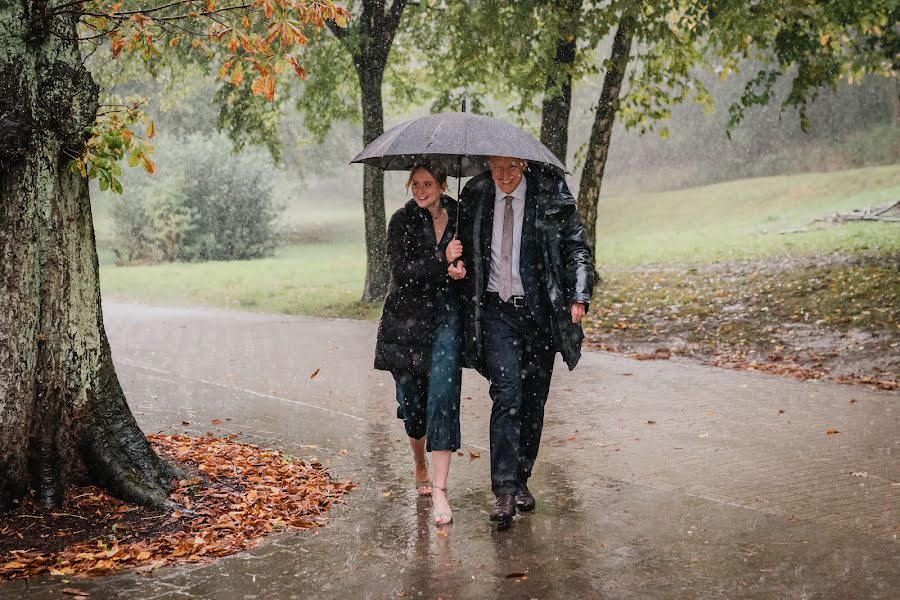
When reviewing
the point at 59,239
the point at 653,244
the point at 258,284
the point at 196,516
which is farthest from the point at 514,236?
the point at 653,244

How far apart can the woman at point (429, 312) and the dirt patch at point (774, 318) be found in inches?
236

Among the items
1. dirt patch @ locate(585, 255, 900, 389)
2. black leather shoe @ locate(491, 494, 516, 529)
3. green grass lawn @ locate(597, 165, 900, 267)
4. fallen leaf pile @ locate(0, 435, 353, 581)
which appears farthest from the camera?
green grass lawn @ locate(597, 165, 900, 267)

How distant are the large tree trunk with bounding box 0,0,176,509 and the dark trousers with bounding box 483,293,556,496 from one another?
1.83m

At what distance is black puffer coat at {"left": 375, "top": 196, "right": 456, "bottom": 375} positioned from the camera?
18.1 feet

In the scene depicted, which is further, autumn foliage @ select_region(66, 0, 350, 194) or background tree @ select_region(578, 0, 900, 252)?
background tree @ select_region(578, 0, 900, 252)

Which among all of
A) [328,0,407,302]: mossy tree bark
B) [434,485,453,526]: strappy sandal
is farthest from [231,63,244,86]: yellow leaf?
[328,0,407,302]: mossy tree bark

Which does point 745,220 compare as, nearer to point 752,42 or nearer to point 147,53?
point 752,42

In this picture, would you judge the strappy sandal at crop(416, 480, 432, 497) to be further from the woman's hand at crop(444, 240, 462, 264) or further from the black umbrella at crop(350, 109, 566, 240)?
the black umbrella at crop(350, 109, 566, 240)

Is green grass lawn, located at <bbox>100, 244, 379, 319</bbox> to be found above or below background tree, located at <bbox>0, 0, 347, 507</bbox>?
below

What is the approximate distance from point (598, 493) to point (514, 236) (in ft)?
5.41

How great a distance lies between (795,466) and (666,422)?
1.69m

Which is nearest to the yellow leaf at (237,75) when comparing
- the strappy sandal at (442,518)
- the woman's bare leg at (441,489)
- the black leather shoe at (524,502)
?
the woman's bare leg at (441,489)

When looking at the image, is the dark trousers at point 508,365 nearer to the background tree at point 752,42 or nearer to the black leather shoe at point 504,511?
the black leather shoe at point 504,511

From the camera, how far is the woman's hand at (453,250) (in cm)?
534
